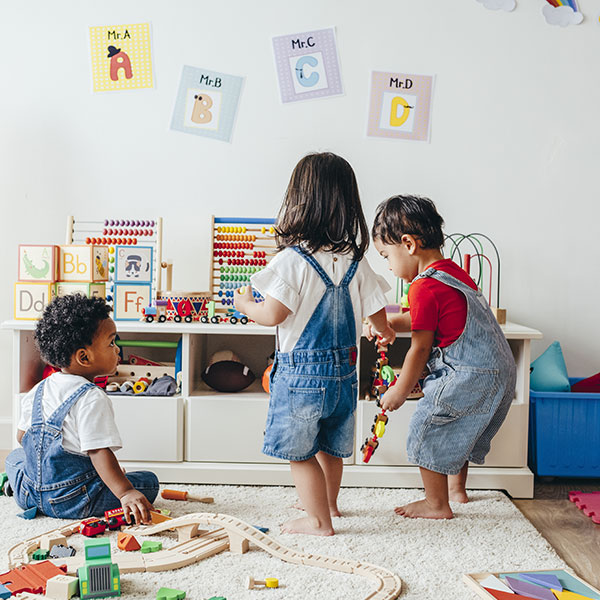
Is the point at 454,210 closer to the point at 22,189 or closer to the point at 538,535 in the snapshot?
the point at 538,535

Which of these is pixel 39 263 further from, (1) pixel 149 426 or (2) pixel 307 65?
(2) pixel 307 65

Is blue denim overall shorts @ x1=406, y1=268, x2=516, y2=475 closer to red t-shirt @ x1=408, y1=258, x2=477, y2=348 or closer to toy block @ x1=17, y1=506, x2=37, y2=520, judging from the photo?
red t-shirt @ x1=408, y1=258, x2=477, y2=348

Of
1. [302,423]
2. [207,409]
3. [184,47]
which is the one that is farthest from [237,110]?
[302,423]

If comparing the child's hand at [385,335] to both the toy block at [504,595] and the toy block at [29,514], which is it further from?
the toy block at [29,514]

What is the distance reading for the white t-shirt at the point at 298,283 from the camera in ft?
5.16

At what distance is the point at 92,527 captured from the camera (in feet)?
5.16

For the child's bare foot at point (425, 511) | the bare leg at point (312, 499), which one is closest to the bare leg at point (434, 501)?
the child's bare foot at point (425, 511)

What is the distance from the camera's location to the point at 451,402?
5.67ft

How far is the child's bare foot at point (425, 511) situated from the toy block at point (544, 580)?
1.23 ft

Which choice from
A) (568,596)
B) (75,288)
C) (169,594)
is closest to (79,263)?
(75,288)

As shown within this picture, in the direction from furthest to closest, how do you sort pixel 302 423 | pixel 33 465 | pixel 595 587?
1. pixel 33 465
2. pixel 302 423
3. pixel 595 587

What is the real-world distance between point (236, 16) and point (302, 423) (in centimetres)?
152

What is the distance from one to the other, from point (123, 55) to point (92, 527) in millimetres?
1609

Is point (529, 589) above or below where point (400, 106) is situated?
below
